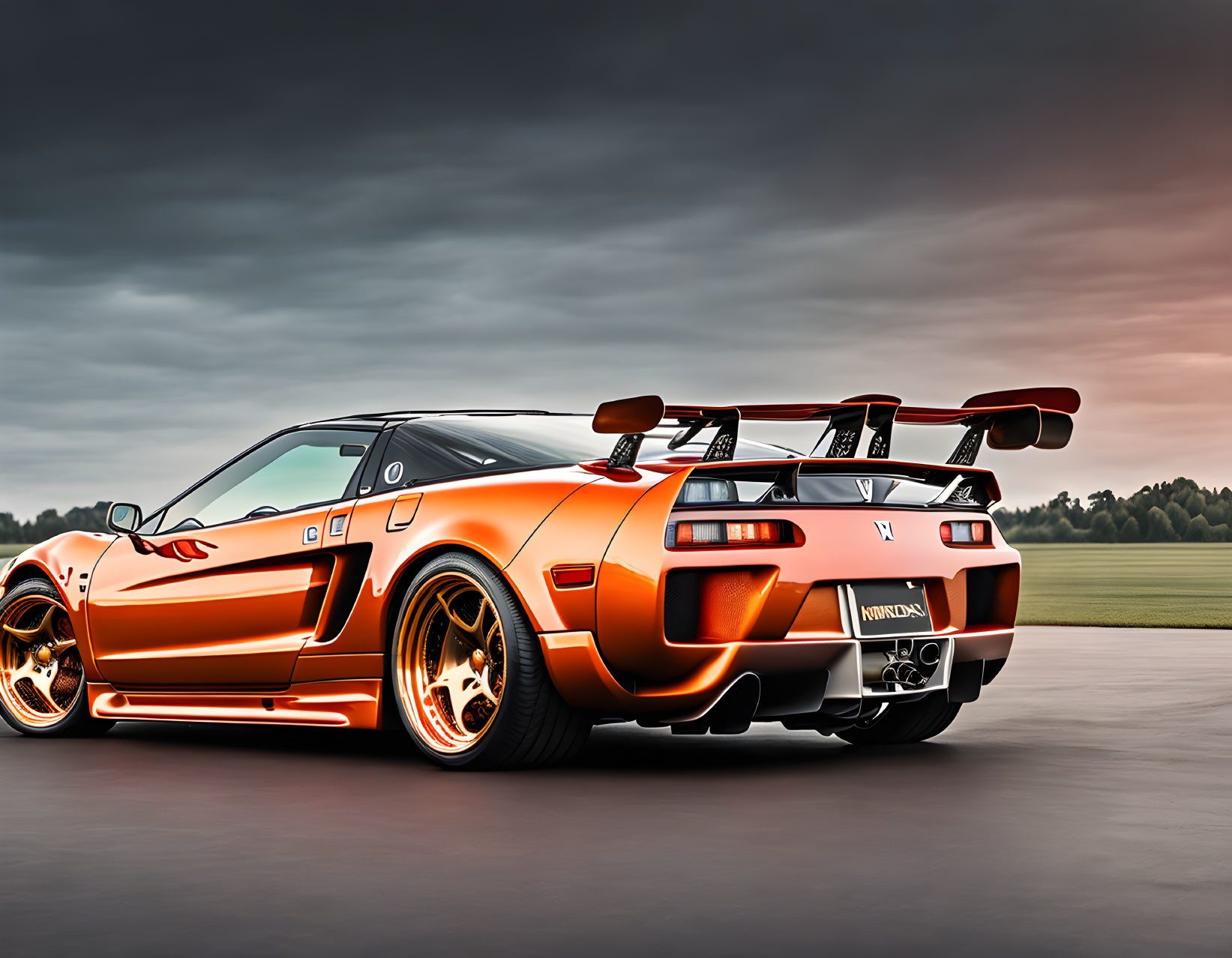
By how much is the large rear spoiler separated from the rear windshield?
286 mm

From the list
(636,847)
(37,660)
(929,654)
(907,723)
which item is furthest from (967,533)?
(37,660)

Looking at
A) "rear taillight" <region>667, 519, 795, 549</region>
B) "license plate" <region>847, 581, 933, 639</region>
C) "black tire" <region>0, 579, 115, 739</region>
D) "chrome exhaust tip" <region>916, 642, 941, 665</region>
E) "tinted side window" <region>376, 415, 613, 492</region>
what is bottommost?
"black tire" <region>0, 579, 115, 739</region>

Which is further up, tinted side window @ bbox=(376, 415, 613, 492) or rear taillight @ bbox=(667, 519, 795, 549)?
tinted side window @ bbox=(376, 415, 613, 492)

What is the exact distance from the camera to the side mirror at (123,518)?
8133mm

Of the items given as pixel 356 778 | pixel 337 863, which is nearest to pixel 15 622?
pixel 356 778

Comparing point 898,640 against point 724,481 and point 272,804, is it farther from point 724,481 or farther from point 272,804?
point 272,804

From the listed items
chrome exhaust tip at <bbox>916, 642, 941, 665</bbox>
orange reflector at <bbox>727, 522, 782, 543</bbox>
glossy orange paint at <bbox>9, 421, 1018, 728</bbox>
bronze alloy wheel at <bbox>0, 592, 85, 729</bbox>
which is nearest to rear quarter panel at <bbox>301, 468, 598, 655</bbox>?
glossy orange paint at <bbox>9, 421, 1018, 728</bbox>

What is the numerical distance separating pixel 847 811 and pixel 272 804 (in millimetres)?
1902

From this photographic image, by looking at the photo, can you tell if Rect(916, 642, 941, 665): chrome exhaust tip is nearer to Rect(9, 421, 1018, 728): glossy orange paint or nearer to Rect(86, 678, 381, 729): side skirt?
Rect(9, 421, 1018, 728): glossy orange paint

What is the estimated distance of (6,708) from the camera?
8695 millimetres

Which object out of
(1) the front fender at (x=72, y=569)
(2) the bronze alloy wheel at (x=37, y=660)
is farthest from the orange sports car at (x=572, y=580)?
(2) the bronze alloy wheel at (x=37, y=660)

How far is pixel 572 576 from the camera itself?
6.27 meters

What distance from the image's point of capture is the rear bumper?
616 cm

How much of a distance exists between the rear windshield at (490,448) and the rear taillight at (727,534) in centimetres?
55
